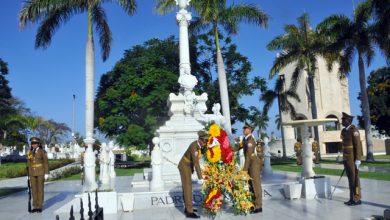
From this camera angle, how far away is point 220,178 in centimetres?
738

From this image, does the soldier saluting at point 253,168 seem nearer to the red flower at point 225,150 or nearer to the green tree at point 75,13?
the red flower at point 225,150

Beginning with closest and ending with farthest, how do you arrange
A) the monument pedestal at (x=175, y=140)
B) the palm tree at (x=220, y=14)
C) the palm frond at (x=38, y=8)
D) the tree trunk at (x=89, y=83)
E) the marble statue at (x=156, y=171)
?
1. the marble statue at (x=156, y=171)
2. the monument pedestal at (x=175, y=140)
3. the tree trunk at (x=89, y=83)
4. the palm frond at (x=38, y=8)
5. the palm tree at (x=220, y=14)

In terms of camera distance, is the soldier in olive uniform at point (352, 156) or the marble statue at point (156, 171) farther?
the marble statue at point (156, 171)

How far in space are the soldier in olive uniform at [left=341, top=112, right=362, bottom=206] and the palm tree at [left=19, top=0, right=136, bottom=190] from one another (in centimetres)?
914

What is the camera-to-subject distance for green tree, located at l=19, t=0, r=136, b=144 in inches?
619

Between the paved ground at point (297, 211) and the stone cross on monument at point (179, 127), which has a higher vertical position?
the stone cross on monument at point (179, 127)

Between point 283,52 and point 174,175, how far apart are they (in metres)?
20.9

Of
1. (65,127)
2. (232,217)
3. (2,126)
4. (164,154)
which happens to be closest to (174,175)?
(164,154)

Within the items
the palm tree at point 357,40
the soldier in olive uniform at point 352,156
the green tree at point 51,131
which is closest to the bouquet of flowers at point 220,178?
the soldier in olive uniform at point 352,156

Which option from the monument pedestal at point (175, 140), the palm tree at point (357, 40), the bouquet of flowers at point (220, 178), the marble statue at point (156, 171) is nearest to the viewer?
the bouquet of flowers at point (220, 178)

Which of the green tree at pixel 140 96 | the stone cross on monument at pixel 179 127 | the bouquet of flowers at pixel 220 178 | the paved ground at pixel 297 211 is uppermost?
the green tree at pixel 140 96

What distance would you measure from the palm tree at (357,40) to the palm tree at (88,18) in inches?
639

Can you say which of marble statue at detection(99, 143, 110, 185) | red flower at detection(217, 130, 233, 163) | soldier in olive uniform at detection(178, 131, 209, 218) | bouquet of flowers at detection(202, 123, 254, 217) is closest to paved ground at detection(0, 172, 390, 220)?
soldier in olive uniform at detection(178, 131, 209, 218)

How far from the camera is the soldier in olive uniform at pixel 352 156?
866 cm
